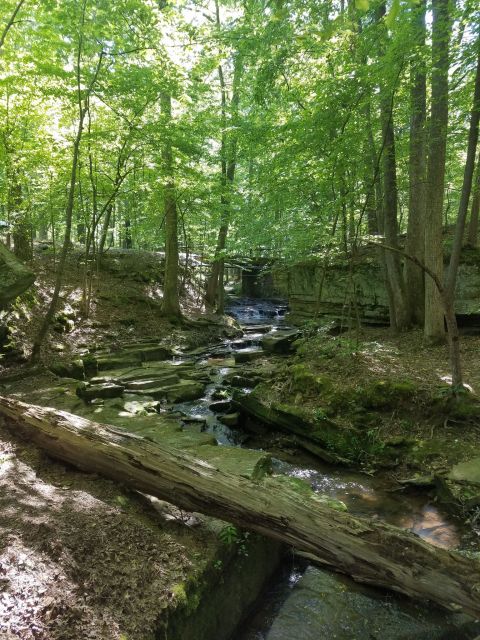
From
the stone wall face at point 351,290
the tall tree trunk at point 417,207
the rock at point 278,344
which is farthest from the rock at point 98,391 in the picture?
the tall tree trunk at point 417,207

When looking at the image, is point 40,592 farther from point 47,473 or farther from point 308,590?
point 308,590

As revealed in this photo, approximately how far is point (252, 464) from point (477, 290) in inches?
308

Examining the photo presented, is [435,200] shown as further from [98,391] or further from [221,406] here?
[98,391]

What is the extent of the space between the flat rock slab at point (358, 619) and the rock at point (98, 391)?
5.04 meters

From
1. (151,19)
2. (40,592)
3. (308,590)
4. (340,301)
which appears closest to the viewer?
(40,592)

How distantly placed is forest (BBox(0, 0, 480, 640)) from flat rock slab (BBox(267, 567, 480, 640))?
18 mm

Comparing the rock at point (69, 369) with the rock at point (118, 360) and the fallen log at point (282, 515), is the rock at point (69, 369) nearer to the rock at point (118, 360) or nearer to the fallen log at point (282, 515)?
the rock at point (118, 360)

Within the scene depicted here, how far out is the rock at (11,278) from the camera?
656 cm

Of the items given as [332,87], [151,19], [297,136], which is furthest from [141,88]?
[332,87]

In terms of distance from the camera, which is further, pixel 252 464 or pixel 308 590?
pixel 252 464

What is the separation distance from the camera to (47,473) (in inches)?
139

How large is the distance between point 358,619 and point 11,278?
21.6 ft

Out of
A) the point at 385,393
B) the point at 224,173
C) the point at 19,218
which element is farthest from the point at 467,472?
the point at 224,173

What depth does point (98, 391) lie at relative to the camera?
7285 mm
